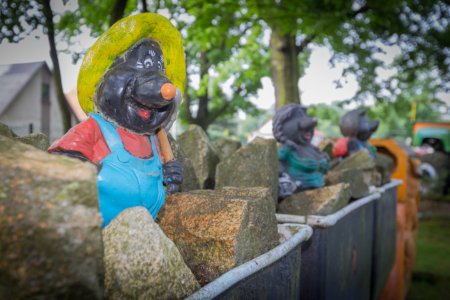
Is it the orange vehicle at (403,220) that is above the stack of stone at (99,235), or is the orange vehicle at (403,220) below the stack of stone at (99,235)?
below

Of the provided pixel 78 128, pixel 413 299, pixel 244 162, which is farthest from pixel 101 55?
pixel 413 299

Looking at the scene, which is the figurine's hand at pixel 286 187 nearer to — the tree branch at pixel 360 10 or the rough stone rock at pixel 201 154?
the rough stone rock at pixel 201 154

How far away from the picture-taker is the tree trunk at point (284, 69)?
5664 millimetres

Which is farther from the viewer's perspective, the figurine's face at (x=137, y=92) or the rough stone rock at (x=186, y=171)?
the rough stone rock at (x=186, y=171)

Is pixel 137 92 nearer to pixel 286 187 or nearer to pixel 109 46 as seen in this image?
pixel 109 46

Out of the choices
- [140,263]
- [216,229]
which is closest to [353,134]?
[216,229]

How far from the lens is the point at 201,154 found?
253 centimetres

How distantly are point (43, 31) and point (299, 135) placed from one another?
1.69 m

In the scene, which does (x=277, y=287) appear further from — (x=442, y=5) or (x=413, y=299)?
(x=442, y=5)

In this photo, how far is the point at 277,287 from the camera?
1.50 meters

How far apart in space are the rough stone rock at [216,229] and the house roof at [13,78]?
107 centimetres

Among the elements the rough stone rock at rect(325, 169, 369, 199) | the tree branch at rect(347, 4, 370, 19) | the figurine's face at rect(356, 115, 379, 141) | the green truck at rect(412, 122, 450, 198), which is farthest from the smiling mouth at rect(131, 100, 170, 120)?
the green truck at rect(412, 122, 450, 198)

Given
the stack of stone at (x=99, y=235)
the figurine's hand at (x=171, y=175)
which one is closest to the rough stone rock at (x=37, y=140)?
the stack of stone at (x=99, y=235)

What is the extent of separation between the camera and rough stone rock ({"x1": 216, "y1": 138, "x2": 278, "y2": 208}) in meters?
2.30
